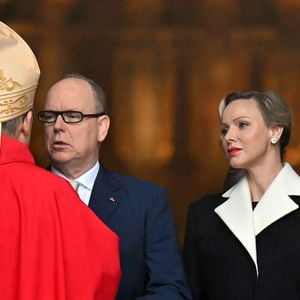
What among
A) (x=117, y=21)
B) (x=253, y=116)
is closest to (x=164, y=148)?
(x=117, y=21)

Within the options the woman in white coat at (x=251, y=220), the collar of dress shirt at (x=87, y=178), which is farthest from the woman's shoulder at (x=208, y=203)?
the collar of dress shirt at (x=87, y=178)

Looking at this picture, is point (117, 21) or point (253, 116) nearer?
point (253, 116)

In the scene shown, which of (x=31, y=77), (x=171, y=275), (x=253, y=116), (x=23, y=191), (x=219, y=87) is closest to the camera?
(x=23, y=191)

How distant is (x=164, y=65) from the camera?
446cm

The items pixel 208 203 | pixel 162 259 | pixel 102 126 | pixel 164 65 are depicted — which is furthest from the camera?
pixel 164 65

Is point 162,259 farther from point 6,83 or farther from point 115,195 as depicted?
point 6,83

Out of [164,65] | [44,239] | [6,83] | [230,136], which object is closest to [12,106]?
[6,83]

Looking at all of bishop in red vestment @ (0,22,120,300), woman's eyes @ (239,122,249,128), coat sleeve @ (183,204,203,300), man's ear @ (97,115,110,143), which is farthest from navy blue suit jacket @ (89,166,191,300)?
bishop in red vestment @ (0,22,120,300)

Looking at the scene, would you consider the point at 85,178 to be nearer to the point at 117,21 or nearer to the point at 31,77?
the point at 31,77

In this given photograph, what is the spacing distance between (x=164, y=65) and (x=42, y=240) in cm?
234

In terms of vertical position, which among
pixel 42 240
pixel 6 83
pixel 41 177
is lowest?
pixel 42 240

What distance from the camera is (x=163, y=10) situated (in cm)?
447

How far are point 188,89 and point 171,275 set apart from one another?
177 centimetres

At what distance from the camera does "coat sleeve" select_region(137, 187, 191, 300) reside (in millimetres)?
2812
